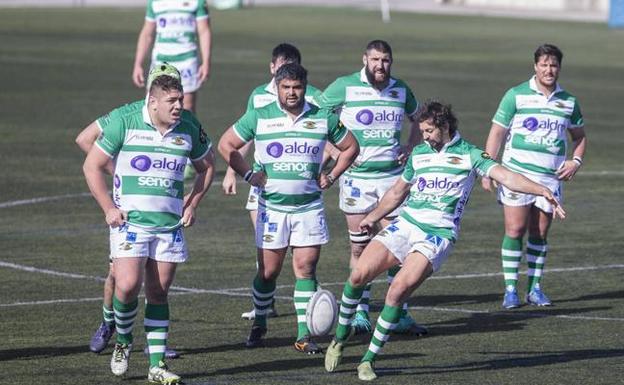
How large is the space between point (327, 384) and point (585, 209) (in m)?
10.2

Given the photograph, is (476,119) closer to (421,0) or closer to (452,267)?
(452,267)

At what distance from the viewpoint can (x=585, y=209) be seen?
22.0 m

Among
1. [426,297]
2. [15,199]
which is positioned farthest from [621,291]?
[15,199]

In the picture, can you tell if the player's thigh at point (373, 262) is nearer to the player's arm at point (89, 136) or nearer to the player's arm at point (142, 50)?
the player's arm at point (89, 136)

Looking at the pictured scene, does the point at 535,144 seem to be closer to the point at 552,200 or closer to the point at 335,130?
the point at 335,130

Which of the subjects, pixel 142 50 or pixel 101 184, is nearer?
pixel 101 184

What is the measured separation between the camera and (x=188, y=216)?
12.6m

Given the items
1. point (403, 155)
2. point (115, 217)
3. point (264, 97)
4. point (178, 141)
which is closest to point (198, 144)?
point (178, 141)

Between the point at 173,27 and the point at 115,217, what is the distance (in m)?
12.0

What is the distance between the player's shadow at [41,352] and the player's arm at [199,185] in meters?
1.79

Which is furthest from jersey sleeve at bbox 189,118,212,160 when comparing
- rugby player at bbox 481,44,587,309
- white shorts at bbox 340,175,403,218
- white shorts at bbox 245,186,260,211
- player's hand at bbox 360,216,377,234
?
rugby player at bbox 481,44,587,309

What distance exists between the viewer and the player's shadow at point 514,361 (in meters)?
13.1

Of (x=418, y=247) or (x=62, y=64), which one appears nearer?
(x=418, y=247)

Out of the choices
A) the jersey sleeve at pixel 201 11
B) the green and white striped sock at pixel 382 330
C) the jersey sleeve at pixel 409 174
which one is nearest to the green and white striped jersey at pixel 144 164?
the green and white striped sock at pixel 382 330
